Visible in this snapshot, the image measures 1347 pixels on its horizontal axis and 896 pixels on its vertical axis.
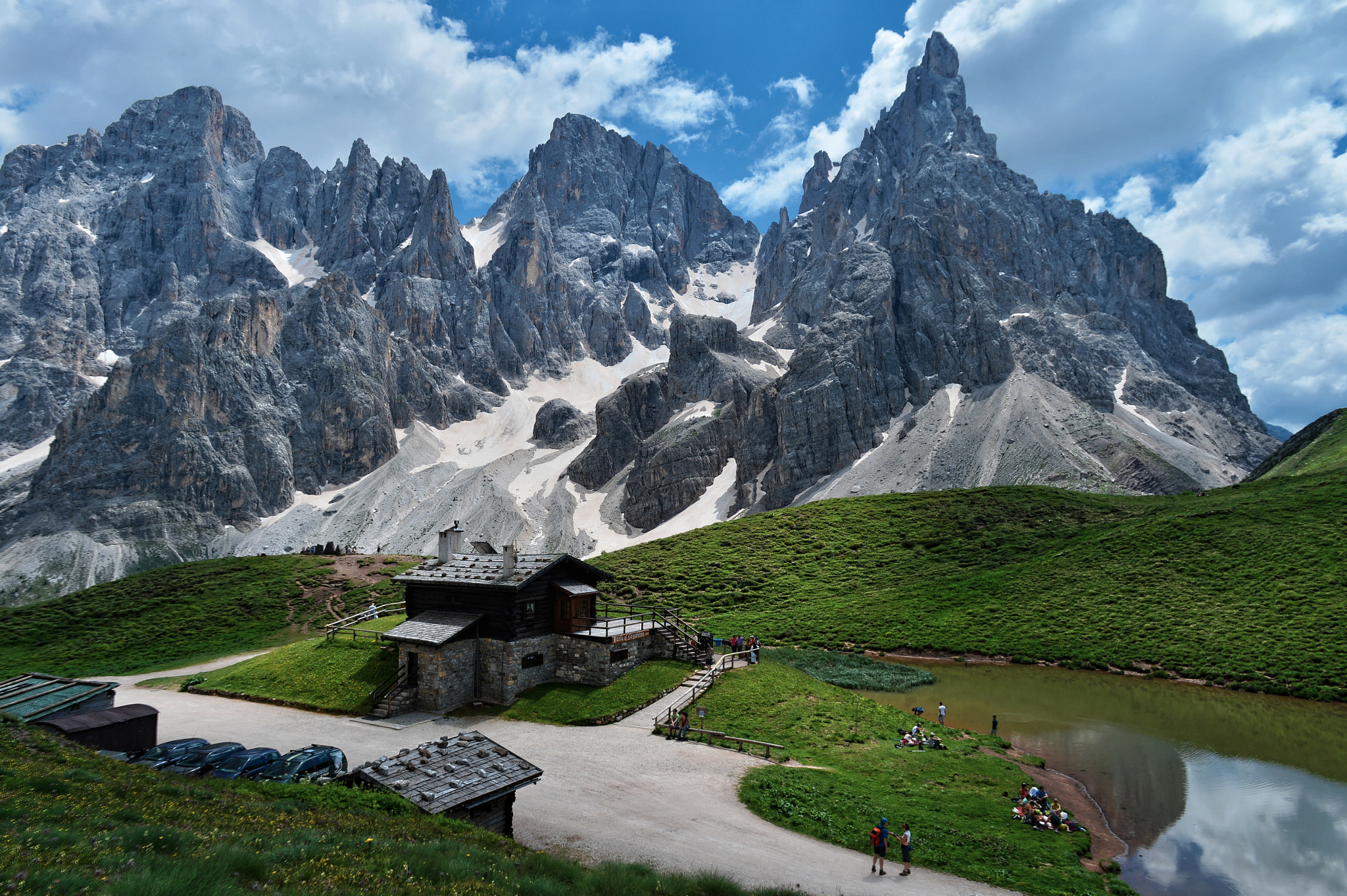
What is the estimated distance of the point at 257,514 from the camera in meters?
178

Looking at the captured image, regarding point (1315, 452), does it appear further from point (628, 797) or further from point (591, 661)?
point (628, 797)

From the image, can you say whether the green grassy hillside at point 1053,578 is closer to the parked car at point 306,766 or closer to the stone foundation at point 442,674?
the stone foundation at point 442,674

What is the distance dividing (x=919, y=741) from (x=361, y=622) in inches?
1236

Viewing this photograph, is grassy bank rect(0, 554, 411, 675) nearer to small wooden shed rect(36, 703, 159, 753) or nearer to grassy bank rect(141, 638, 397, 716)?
grassy bank rect(141, 638, 397, 716)

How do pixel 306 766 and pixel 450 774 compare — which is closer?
pixel 450 774

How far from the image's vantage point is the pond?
60.2 feet

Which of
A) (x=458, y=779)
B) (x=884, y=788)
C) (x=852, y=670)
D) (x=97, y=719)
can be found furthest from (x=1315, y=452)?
(x=97, y=719)

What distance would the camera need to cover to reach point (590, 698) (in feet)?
93.1

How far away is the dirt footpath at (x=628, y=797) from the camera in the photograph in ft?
51.8

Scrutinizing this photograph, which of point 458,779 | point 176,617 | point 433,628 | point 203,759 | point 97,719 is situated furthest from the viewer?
point 176,617

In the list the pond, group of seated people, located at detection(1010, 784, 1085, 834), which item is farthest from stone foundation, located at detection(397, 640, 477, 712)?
group of seated people, located at detection(1010, 784, 1085, 834)

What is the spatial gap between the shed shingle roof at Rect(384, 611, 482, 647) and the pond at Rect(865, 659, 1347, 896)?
20.5m

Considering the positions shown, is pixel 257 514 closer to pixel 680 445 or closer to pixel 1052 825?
pixel 680 445

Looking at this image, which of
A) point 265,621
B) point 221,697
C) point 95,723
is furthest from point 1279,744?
point 265,621
